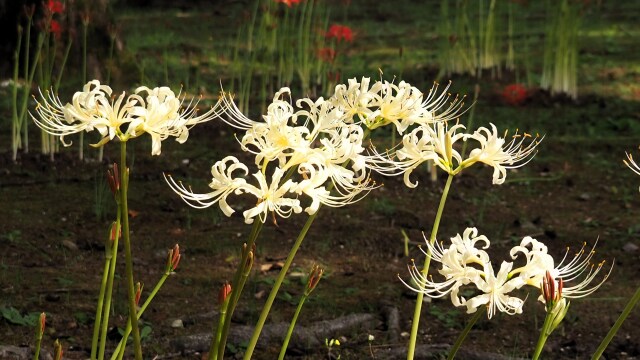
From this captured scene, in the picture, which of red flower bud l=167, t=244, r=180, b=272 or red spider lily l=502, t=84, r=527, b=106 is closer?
red flower bud l=167, t=244, r=180, b=272

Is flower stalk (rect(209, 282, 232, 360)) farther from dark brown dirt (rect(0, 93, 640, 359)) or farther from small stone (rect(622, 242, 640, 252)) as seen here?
small stone (rect(622, 242, 640, 252))

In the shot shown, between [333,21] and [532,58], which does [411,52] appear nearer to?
[532,58]

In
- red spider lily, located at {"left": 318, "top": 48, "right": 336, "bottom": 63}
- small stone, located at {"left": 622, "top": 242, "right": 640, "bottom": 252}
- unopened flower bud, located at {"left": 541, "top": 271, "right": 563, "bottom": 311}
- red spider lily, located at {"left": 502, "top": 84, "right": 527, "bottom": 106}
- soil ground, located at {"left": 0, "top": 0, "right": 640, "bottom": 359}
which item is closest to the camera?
unopened flower bud, located at {"left": 541, "top": 271, "right": 563, "bottom": 311}

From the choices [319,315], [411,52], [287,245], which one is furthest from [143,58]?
[319,315]

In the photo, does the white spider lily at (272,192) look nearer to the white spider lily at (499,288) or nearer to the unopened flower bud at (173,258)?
the unopened flower bud at (173,258)

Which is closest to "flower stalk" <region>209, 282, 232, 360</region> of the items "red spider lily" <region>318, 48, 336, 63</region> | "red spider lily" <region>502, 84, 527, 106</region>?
"red spider lily" <region>318, 48, 336, 63</region>

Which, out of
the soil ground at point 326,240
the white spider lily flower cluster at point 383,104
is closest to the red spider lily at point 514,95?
the soil ground at point 326,240

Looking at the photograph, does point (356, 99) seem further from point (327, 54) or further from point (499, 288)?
point (327, 54)

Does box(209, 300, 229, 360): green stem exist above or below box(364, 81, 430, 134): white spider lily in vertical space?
below
